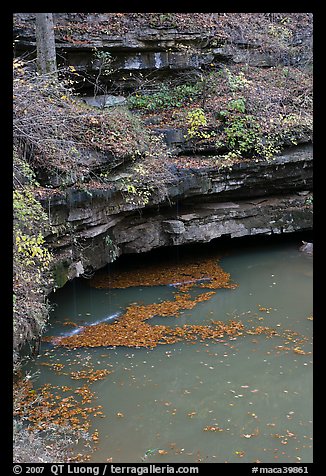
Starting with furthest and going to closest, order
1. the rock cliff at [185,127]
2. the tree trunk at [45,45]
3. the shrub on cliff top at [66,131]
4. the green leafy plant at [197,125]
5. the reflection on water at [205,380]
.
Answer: the green leafy plant at [197,125]
the rock cliff at [185,127]
the tree trunk at [45,45]
the shrub on cliff top at [66,131]
the reflection on water at [205,380]

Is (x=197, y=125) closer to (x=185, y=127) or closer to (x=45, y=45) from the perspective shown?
(x=185, y=127)

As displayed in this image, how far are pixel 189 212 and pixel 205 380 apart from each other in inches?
238

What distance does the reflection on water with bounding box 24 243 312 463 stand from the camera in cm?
617

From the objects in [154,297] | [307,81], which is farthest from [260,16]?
[154,297]

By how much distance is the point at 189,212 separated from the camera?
13.0 meters

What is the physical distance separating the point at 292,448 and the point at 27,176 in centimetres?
594

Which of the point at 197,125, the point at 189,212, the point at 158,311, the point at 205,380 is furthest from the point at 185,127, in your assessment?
the point at 205,380

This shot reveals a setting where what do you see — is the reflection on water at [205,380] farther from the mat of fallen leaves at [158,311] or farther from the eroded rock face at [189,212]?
the eroded rock face at [189,212]

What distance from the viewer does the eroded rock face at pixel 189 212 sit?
32.8ft

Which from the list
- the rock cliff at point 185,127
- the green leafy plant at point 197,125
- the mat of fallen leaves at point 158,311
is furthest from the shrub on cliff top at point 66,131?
the mat of fallen leaves at point 158,311

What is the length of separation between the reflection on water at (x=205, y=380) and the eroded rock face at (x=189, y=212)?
1.43 metres

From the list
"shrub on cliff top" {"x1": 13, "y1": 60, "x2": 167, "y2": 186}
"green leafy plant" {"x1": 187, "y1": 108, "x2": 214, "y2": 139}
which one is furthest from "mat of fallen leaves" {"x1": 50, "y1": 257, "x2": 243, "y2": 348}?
"green leafy plant" {"x1": 187, "y1": 108, "x2": 214, "y2": 139}

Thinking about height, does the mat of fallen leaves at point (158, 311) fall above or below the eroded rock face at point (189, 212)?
below

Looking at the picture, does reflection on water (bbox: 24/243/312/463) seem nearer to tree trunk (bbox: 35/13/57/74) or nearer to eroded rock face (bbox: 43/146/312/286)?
eroded rock face (bbox: 43/146/312/286)
